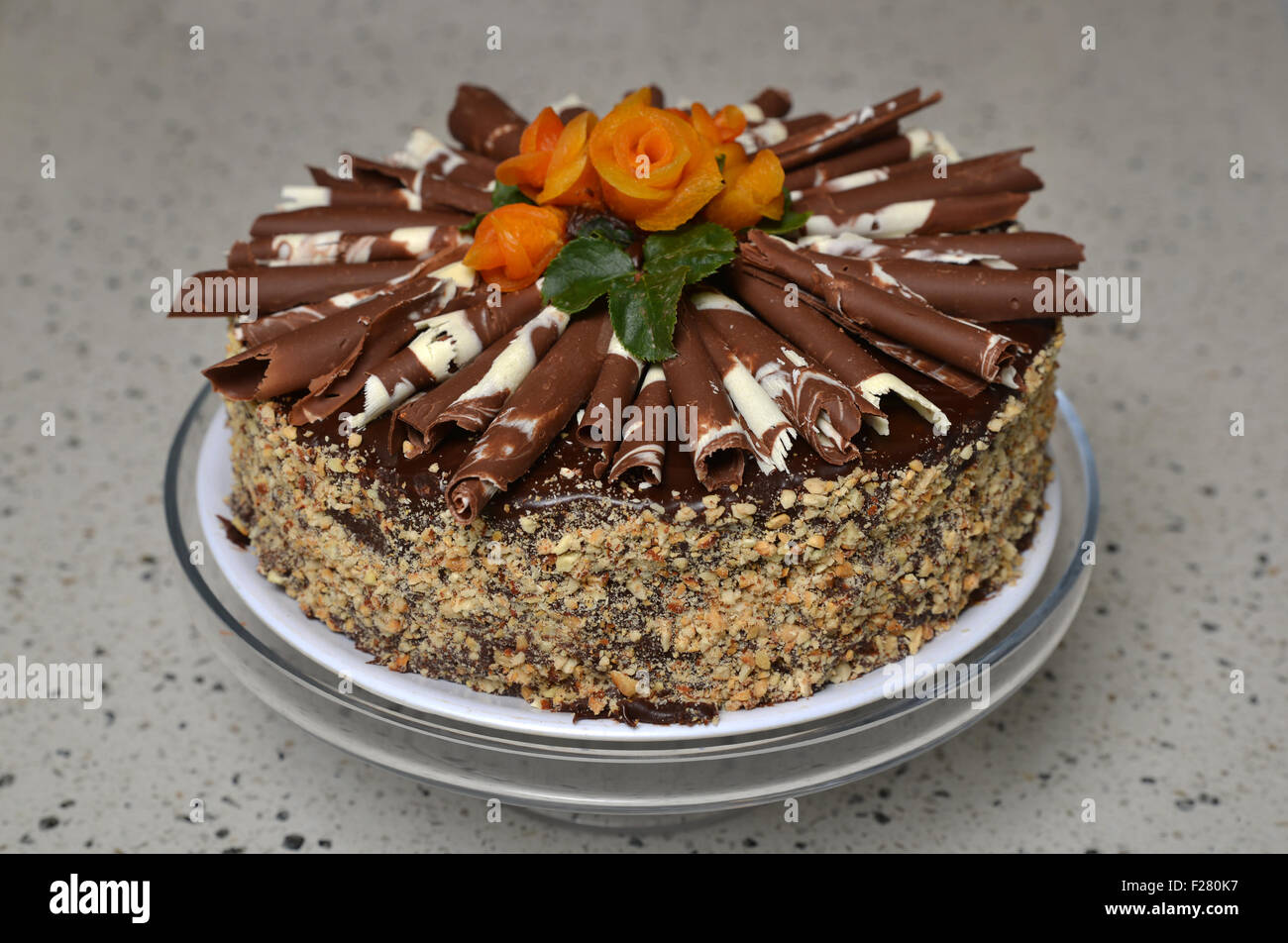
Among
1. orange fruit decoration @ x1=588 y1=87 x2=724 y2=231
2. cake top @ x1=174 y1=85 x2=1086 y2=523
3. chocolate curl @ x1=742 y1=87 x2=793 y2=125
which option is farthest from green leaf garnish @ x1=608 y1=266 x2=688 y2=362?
chocolate curl @ x1=742 y1=87 x2=793 y2=125

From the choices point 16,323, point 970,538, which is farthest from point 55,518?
point 970,538

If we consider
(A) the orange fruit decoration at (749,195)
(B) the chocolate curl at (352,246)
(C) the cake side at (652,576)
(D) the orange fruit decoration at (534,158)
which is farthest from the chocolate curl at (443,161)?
(C) the cake side at (652,576)

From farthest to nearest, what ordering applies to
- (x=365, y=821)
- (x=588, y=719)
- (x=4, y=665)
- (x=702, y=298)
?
(x=4, y=665), (x=365, y=821), (x=702, y=298), (x=588, y=719)

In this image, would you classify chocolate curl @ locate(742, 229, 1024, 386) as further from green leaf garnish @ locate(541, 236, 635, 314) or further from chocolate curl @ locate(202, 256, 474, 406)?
chocolate curl @ locate(202, 256, 474, 406)

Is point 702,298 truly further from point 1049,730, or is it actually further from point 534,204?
point 1049,730

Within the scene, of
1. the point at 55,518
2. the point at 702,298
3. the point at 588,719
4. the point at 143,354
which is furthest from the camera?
the point at 143,354

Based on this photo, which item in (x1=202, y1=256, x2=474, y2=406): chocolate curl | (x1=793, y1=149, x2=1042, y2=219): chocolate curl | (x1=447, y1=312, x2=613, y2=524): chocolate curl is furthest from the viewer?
(x1=793, y1=149, x2=1042, y2=219): chocolate curl

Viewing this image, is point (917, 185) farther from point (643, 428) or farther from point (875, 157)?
point (643, 428)
